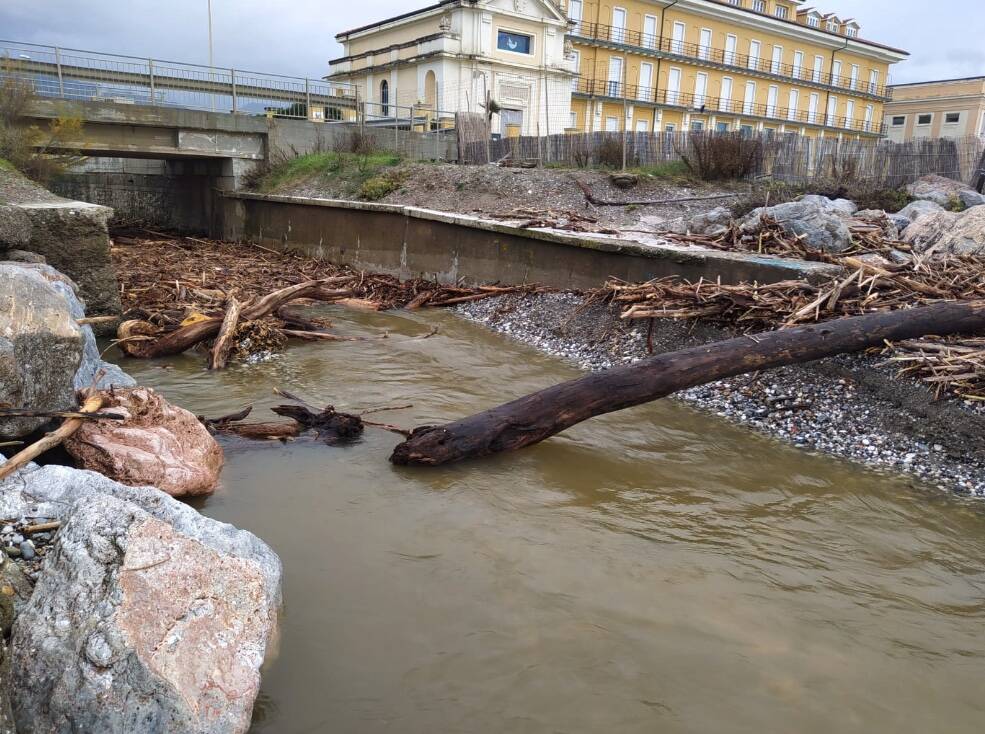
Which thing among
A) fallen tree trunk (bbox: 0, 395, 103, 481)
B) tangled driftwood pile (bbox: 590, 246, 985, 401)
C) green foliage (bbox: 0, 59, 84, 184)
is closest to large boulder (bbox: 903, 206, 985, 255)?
tangled driftwood pile (bbox: 590, 246, 985, 401)

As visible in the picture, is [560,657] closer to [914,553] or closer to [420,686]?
[420,686]

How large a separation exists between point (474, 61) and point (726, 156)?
2453 cm

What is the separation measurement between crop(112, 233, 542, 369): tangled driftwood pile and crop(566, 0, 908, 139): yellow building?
2998cm

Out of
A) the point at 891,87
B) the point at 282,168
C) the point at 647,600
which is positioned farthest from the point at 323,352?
the point at 891,87

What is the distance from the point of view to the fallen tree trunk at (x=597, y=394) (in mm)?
5949

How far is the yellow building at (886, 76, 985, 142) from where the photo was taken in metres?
57.3

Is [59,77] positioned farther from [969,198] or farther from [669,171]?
[969,198]

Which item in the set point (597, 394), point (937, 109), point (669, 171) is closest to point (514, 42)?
point (669, 171)

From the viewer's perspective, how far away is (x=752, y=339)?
21.3ft

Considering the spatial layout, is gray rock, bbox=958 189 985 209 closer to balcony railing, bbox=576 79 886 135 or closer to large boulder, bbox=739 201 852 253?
large boulder, bbox=739 201 852 253

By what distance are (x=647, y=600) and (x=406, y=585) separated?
135 cm

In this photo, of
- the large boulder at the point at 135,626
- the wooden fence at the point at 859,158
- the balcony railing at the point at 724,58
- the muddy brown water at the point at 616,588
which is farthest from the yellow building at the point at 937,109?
the large boulder at the point at 135,626

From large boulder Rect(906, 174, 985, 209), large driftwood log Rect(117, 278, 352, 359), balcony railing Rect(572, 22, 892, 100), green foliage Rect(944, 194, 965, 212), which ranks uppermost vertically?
balcony railing Rect(572, 22, 892, 100)

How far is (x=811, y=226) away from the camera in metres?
11.0
